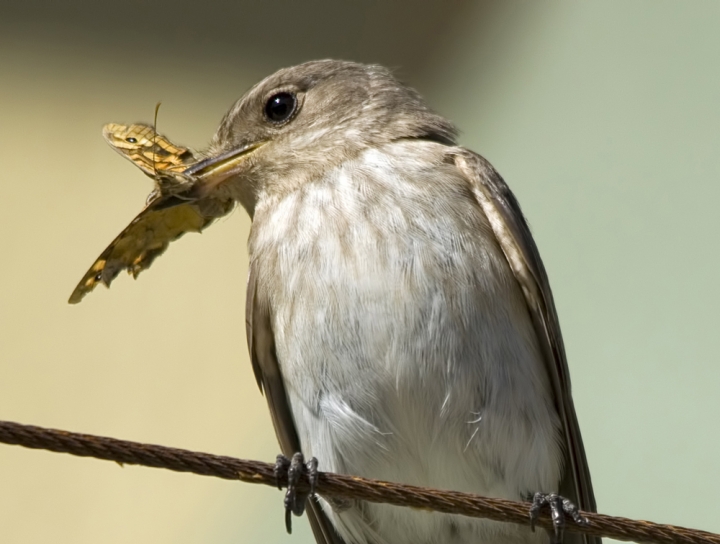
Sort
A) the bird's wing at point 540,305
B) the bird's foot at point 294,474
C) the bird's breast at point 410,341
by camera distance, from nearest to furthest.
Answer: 1. the bird's foot at point 294,474
2. the bird's breast at point 410,341
3. the bird's wing at point 540,305

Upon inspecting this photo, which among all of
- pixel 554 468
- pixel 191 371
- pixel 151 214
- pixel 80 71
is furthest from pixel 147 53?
pixel 554 468

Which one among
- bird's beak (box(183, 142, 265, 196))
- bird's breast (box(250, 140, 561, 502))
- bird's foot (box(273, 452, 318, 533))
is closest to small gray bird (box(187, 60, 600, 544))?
bird's breast (box(250, 140, 561, 502))

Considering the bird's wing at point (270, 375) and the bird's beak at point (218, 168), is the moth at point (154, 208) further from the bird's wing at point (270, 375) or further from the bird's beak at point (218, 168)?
the bird's wing at point (270, 375)

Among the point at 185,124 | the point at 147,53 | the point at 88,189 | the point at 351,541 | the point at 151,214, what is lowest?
the point at 351,541

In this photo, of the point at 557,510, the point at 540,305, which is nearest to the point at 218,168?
the point at 540,305

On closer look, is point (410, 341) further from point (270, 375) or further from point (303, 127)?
point (303, 127)

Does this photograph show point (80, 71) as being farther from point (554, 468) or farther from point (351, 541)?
point (554, 468)

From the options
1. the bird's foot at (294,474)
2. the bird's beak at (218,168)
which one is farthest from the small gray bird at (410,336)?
the bird's foot at (294,474)
